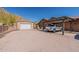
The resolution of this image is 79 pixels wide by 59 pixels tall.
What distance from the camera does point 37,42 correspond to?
17.1ft

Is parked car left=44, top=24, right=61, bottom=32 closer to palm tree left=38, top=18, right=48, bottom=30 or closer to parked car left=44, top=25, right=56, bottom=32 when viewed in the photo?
parked car left=44, top=25, right=56, bottom=32

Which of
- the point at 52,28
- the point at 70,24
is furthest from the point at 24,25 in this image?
the point at 70,24

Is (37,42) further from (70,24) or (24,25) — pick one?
(70,24)

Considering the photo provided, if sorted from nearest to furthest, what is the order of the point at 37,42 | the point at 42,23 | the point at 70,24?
the point at 37,42, the point at 70,24, the point at 42,23

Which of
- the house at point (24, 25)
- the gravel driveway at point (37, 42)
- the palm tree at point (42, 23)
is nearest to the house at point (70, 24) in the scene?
the palm tree at point (42, 23)

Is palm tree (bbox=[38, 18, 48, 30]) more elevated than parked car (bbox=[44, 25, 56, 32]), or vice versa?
palm tree (bbox=[38, 18, 48, 30])

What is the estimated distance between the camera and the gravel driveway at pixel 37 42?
506 cm

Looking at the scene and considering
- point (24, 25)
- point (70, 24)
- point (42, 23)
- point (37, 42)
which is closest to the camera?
point (37, 42)

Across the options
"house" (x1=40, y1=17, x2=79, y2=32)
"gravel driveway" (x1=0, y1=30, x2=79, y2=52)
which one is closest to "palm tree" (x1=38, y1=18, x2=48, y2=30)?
"house" (x1=40, y1=17, x2=79, y2=32)

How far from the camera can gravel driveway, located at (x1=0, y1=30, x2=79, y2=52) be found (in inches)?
199
